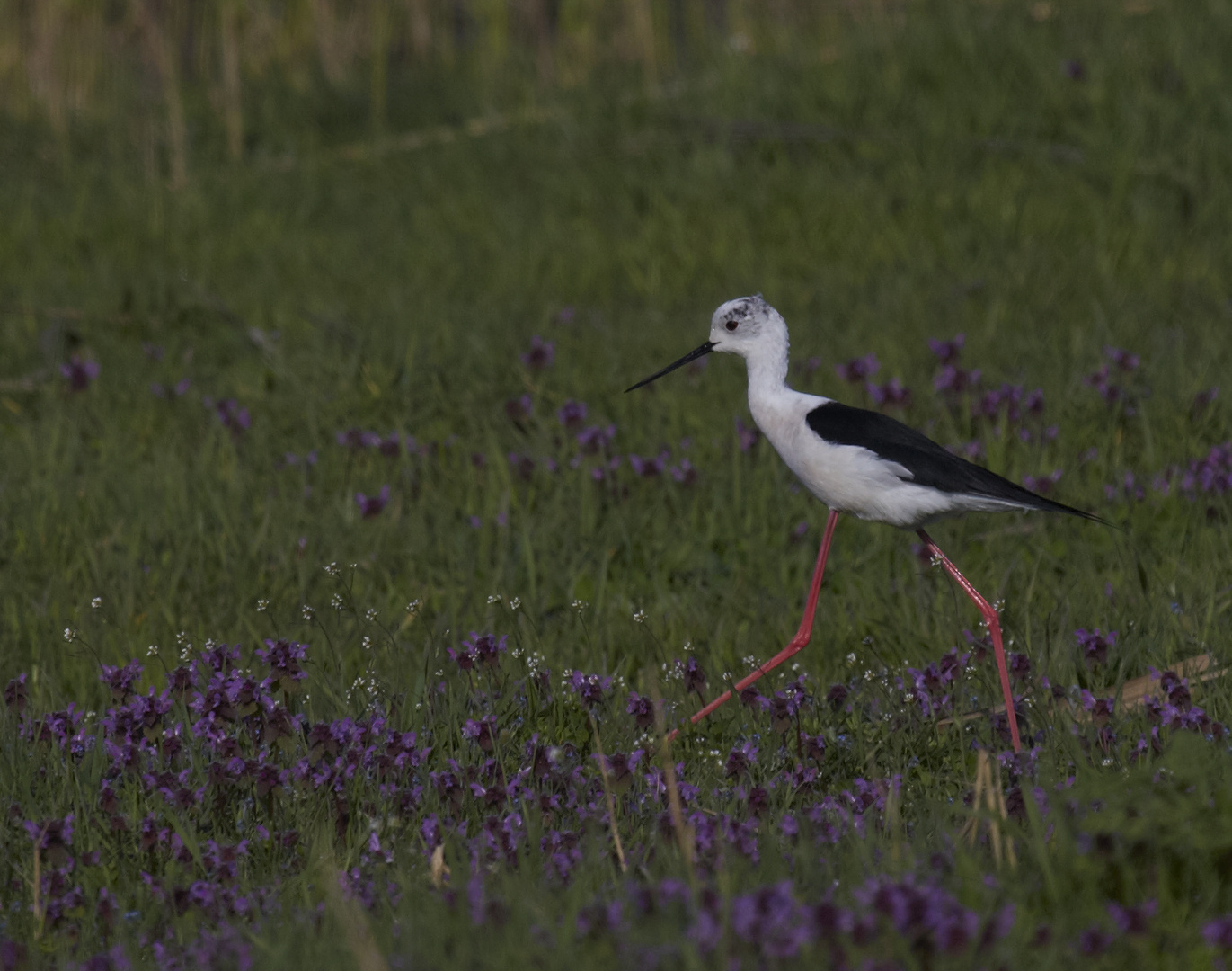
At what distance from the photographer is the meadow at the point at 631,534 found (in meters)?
2.55

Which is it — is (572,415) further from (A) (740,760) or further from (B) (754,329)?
(A) (740,760)

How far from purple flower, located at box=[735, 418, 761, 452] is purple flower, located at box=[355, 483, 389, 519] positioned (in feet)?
4.07

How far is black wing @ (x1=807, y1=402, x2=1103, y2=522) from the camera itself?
353 centimetres

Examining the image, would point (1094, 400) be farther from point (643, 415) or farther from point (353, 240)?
point (353, 240)

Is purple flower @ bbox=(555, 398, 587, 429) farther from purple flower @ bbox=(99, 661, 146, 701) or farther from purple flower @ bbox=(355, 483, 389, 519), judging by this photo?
purple flower @ bbox=(99, 661, 146, 701)

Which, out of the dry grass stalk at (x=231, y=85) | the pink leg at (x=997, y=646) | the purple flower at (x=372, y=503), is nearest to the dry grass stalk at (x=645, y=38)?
the dry grass stalk at (x=231, y=85)

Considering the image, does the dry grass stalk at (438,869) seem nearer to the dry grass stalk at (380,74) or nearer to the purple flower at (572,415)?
the purple flower at (572,415)

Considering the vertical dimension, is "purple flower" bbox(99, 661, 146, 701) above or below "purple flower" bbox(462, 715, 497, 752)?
above

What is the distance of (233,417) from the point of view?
5848 millimetres

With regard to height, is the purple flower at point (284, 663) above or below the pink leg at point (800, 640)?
above

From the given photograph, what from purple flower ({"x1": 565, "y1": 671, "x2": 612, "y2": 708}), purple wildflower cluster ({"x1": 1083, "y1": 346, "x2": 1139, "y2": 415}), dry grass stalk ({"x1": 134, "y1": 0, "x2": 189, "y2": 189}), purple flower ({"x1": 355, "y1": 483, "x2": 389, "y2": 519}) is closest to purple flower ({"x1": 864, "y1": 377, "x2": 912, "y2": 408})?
purple wildflower cluster ({"x1": 1083, "y1": 346, "x2": 1139, "y2": 415})

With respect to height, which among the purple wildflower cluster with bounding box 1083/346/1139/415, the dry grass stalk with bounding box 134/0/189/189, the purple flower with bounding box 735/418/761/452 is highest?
the dry grass stalk with bounding box 134/0/189/189

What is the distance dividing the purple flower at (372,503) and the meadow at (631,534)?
22mm

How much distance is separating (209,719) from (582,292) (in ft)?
15.9
